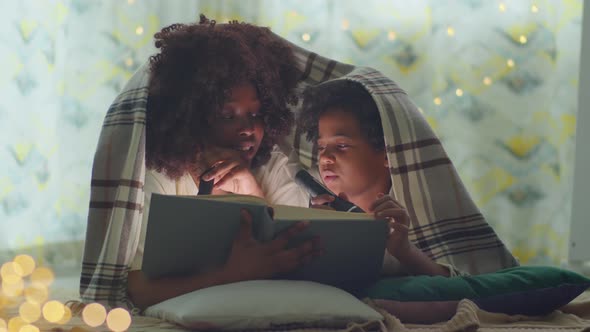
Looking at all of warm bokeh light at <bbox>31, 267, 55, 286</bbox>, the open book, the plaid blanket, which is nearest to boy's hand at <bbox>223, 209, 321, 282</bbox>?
the open book

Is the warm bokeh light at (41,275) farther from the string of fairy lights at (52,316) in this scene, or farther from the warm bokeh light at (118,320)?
the warm bokeh light at (118,320)

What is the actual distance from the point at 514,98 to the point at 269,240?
148 centimetres

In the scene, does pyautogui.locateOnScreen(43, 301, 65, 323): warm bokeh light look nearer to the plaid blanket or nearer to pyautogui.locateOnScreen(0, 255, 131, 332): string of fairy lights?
pyautogui.locateOnScreen(0, 255, 131, 332): string of fairy lights

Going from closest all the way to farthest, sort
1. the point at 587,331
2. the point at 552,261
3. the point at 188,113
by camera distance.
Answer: the point at 587,331
the point at 188,113
the point at 552,261

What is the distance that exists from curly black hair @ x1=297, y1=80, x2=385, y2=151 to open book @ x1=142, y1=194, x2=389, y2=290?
0.94 feet

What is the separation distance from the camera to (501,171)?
2.46 meters

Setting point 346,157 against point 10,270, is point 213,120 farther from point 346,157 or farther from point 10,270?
point 10,270

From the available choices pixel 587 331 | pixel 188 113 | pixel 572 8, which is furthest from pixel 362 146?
pixel 572 8

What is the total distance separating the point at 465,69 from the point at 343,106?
3.58ft

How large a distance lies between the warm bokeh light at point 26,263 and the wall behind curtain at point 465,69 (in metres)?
0.17

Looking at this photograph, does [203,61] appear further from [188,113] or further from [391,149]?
[391,149]

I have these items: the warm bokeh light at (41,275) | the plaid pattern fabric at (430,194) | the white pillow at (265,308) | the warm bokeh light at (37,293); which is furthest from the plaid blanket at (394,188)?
the warm bokeh light at (41,275)

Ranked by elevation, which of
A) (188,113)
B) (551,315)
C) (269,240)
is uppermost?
(188,113)

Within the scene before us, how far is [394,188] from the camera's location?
1.43 meters
